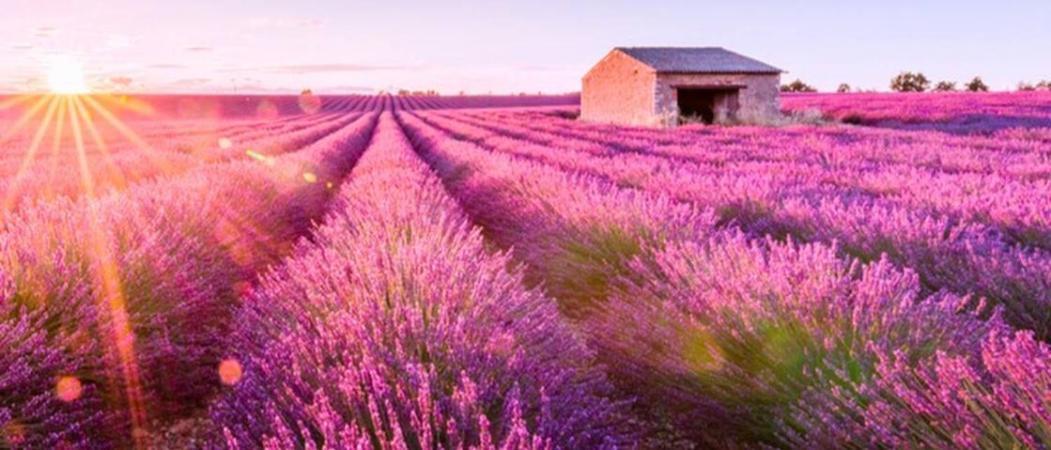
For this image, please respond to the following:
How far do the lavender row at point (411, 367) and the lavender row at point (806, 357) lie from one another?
0.39 metres

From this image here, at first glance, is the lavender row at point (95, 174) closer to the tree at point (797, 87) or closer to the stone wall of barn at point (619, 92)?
the stone wall of barn at point (619, 92)

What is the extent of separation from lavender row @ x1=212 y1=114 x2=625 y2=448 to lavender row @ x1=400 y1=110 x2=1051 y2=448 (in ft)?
1.29

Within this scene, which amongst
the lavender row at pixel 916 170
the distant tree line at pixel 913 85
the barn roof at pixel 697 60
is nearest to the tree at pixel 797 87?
the distant tree line at pixel 913 85

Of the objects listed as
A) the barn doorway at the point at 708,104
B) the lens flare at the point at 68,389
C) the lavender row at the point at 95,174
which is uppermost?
the barn doorway at the point at 708,104

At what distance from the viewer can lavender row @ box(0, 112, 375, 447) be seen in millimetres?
2346

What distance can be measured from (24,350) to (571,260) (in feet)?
9.38

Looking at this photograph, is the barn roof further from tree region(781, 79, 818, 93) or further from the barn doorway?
tree region(781, 79, 818, 93)

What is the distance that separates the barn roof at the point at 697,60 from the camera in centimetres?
2412

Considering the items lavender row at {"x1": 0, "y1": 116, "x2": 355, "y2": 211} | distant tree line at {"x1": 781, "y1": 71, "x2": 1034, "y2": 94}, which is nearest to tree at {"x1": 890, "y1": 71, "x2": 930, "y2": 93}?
distant tree line at {"x1": 781, "y1": 71, "x2": 1034, "y2": 94}

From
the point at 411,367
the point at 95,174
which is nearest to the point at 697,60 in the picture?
the point at 95,174

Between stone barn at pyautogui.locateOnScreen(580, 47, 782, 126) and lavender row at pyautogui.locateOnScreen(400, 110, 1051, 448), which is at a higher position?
stone barn at pyautogui.locateOnScreen(580, 47, 782, 126)

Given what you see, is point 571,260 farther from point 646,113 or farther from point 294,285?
point 646,113

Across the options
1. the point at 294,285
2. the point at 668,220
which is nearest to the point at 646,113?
the point at 668,220

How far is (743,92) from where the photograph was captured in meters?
24.5
